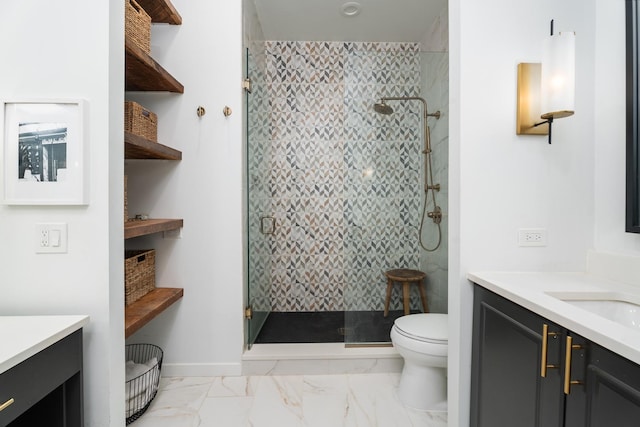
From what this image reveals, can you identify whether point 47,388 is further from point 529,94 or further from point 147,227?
point 529,94

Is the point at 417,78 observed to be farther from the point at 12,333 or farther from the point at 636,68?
the point at 12,333

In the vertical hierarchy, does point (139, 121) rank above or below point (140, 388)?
above

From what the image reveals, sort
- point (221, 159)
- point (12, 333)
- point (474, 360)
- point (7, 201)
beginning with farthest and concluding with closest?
1. point (221, 159)
2. point (474, 360)
3. point (7, 201)
4. point (12, 333)

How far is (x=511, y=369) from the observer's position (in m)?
1.20

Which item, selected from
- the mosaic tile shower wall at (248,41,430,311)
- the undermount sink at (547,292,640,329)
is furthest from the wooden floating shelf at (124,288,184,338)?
the undermount sink at (547,292,640,329)

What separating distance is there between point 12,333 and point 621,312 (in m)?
A: 2.01

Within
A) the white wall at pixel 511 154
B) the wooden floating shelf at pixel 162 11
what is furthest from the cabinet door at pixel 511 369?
the wooden floating shelf at pixel 162 11

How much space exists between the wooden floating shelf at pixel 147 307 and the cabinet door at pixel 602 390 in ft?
5.45

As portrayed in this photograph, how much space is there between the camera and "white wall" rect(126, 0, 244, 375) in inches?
85.8

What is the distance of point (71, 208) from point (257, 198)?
147 centimetres

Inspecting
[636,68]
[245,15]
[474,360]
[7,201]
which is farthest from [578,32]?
[7,201]

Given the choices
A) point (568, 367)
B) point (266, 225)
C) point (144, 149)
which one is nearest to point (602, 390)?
point (568, 367)

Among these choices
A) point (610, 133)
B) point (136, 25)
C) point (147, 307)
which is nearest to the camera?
point (610, 133)

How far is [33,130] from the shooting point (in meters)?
1.18
